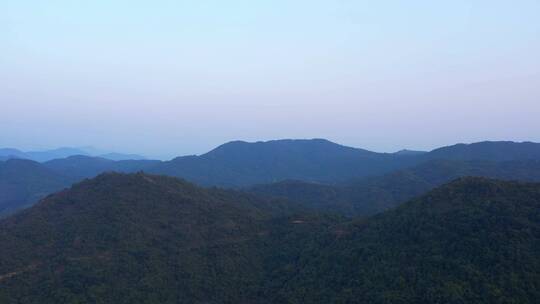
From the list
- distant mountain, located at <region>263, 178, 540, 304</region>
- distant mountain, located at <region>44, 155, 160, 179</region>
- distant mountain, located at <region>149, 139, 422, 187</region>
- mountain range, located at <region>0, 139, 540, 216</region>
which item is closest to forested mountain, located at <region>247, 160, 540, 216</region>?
mountain range, located at <region>0, 139, 540, 216</region>

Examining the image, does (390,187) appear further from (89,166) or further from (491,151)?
(89,166)

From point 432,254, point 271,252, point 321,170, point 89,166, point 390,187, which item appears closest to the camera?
point 432,254

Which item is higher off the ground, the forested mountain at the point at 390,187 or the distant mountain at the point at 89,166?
the distant mountain at the point at 89,166

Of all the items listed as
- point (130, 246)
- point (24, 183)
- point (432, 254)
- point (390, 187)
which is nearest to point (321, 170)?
point (390, 187)

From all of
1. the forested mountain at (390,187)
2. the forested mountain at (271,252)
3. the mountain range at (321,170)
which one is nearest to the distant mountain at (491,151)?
the mountain range at (321,170)

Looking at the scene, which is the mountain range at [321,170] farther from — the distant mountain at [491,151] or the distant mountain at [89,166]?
the distant mountain at [89,166]
